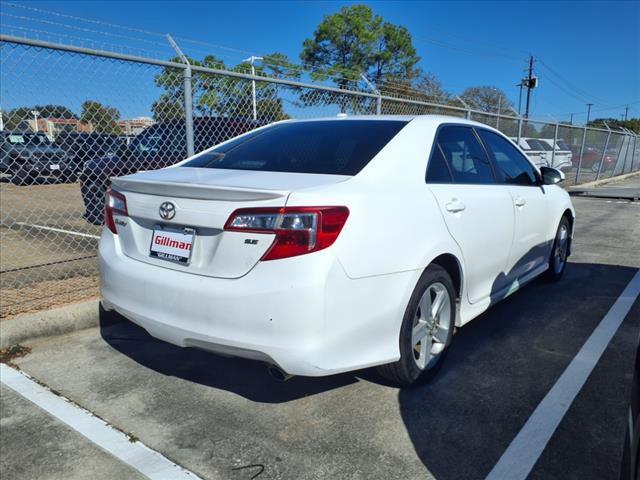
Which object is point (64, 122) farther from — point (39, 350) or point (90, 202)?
point (90, 202)

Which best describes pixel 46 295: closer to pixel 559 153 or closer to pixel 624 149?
pixel 559 153

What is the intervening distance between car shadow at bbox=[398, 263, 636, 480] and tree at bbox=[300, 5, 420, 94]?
Result: 3805cm

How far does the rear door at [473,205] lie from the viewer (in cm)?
304

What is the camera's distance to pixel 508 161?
413 cm

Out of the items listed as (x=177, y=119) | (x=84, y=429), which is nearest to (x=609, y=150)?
(x=177, y=119)

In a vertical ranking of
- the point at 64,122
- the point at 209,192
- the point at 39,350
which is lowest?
the point at 39,350

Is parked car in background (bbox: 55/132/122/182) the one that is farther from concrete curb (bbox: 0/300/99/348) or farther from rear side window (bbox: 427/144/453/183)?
rear side window (bbox: 427/144/453/183)

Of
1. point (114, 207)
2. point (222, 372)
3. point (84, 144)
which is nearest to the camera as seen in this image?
point (114, 207)

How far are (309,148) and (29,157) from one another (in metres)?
4.14

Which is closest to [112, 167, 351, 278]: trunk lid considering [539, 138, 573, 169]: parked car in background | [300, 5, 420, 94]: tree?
[539, 138, 573, 169]: parked car in background

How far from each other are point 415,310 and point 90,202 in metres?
6.04

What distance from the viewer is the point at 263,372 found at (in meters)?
3.23

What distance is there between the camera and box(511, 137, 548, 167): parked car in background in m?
14.3

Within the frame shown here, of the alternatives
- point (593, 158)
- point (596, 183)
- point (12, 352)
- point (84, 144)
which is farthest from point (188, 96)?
point (593, 158)
